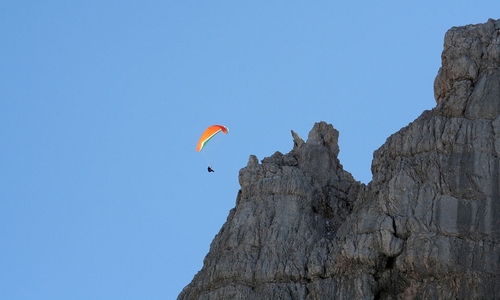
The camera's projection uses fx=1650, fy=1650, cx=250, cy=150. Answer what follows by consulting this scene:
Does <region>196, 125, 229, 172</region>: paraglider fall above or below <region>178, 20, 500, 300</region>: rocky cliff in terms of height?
above

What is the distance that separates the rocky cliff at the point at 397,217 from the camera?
302 feet

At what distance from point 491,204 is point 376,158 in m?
9.00

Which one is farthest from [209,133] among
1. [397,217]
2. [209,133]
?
[397,217]

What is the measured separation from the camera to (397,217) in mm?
94188

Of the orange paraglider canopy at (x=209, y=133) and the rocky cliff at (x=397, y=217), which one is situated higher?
the orange paraglider canopy at (x=209, y=133)

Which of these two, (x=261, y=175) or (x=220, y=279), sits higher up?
(x=261, y=175)

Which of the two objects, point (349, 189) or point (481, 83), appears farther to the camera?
point (349, 189)

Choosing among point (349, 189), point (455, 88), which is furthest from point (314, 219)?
point (455, 88)

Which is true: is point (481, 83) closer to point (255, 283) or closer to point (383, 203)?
point (383, 203)

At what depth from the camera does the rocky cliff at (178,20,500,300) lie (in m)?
92.0

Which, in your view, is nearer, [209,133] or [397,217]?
[397,217]

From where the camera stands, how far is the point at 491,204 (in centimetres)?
9300

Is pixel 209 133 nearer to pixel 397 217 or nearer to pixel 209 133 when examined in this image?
pixel 209 133

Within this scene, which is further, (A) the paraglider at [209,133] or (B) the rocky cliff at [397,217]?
(A) the paraglider at [209,133]
